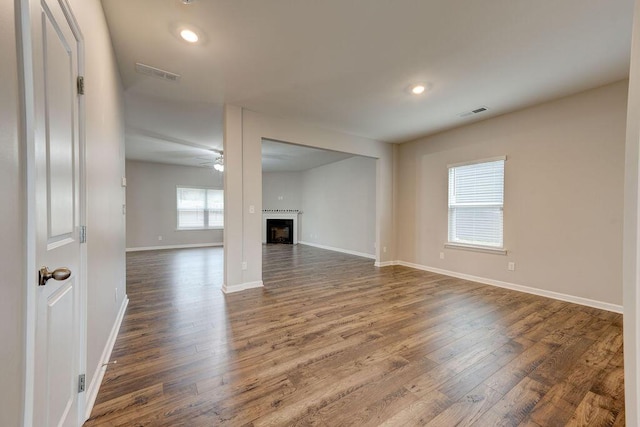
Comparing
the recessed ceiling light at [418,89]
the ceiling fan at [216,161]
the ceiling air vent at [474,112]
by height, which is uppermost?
the recessed ceiling light at [418,89]

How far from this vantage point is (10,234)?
0.73 m

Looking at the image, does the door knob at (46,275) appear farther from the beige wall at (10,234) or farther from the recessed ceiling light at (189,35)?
the recessed ceiling light at (189,35)

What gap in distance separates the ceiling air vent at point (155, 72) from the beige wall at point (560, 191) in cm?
433

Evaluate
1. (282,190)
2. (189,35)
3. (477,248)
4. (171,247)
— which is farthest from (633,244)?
(171,247)

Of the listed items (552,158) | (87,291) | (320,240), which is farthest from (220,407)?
(320,240)

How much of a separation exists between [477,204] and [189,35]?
175 inches

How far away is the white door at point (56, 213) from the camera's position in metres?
0.90

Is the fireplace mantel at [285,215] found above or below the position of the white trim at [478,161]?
below

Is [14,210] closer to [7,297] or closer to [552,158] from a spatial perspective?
[7,297]

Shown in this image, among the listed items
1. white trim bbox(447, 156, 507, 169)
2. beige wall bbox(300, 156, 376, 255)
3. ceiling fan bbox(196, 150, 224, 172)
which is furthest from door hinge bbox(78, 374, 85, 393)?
beige wall bbox(300, 156, 376, 255)

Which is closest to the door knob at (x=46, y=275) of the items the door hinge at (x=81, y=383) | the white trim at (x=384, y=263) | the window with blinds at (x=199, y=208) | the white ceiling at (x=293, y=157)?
the door hinge at (x=81, y=383)

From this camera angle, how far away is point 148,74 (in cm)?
281

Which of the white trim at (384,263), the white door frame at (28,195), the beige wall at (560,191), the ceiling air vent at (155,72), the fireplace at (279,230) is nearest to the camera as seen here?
the white door frame at (28,195)

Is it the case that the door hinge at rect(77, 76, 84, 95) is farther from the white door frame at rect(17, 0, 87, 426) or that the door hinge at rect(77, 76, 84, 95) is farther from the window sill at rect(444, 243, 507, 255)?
the window sill at rect(444, 243, 507, 255)
